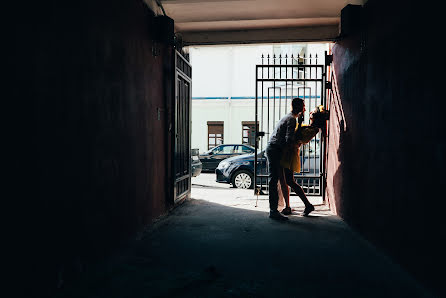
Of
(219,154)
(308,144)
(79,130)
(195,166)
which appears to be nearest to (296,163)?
(79,130)

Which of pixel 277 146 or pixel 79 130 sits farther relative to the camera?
pixel 277 146

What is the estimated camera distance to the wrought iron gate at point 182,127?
6579mm

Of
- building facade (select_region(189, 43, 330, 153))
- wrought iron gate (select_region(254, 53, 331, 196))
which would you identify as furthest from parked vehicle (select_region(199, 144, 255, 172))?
building facade (select_region(189, 43, 330, 153))

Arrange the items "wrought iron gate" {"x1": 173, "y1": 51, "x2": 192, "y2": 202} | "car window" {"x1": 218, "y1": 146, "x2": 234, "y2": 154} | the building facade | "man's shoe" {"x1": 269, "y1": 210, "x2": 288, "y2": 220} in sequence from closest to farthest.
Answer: "man's shoe" {"x1": 269, "y1": 210, "x2": 288, "y2": 220}
"wrought iron gate" {"x1": 173, "y1": 51, "x2": 192, "y2": 202}
"car window" {"x1": 218, "y1": 146, "x2": 234, "y2": 154}
the building facade

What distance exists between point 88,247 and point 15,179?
49.7 inches

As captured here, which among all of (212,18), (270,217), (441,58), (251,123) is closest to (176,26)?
(212,18)

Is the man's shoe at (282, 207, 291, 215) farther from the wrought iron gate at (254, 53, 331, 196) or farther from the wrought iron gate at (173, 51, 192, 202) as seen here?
the wrought iron gate at (173, 51, 192, 202)

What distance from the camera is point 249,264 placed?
11.9ft

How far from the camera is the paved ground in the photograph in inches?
117

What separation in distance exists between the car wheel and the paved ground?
407cm

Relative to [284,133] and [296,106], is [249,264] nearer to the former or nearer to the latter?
[284,133]

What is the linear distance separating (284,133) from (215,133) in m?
14.7

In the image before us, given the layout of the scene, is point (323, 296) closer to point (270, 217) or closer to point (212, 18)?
point (270, 217)

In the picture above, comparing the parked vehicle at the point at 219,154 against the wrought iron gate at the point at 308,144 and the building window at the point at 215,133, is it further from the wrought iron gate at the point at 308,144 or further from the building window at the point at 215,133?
the building window at the point at 215,133
